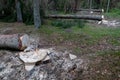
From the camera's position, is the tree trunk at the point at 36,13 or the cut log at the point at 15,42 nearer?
the cut log at the point at 15,42

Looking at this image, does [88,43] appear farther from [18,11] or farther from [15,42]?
[18,11]

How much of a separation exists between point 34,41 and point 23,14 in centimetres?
313

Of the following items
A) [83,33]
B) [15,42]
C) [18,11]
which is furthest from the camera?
[18,11]

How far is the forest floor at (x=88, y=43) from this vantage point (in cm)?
518

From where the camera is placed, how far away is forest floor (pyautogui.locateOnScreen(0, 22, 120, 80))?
518 cm

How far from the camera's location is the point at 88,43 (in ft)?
22.8

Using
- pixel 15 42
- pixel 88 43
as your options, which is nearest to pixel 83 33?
pixel 88 43

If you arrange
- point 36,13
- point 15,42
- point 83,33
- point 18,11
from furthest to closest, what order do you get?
1. point 18,11
2. point 36,13
3. point 83,33
4. point 15,42

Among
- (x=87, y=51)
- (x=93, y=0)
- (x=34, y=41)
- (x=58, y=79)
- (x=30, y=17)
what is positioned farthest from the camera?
(x=93, y=0)

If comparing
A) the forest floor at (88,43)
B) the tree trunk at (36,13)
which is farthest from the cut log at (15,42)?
the tree trunk at (36,13)

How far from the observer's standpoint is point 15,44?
21.1 ft

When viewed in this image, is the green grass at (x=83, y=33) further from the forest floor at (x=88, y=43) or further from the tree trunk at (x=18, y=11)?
the tree trunk at (x=18, y=11)

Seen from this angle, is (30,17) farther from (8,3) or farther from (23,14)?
(8,3)

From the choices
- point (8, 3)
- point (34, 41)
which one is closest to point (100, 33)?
point (34, 41)
